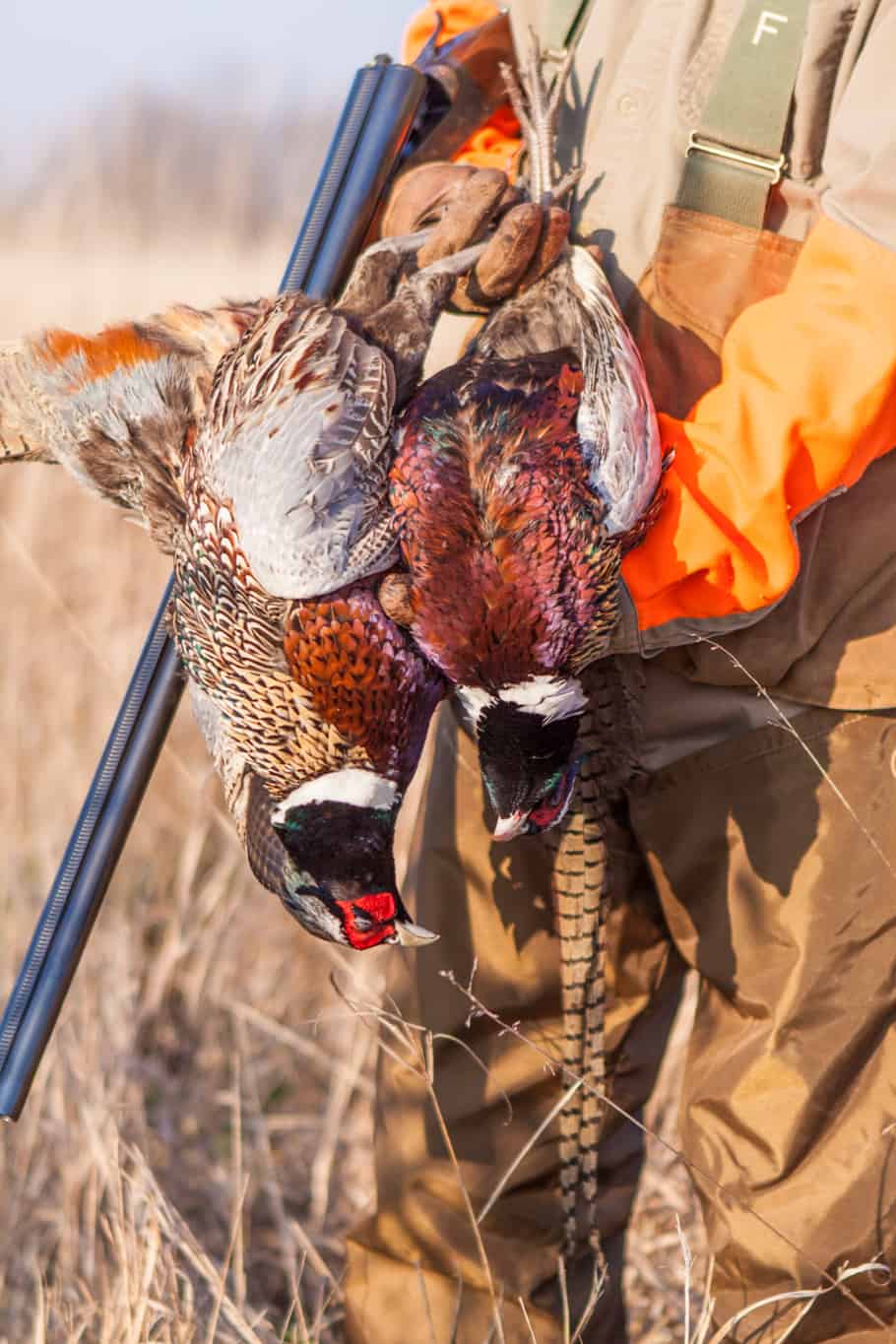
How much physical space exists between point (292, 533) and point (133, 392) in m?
0.52

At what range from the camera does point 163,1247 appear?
8.49 ft

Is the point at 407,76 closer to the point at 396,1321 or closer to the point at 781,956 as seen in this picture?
the point at 781,956

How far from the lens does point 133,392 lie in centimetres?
→ 198

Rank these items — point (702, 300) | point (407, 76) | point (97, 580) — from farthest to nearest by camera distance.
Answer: point (97, 580) < point (407, 76) < point (702, 300)

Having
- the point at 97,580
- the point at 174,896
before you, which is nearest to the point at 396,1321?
the point at 174,896

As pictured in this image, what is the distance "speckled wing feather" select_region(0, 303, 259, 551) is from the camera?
198cm

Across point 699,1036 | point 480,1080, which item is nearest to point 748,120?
point 699,1036

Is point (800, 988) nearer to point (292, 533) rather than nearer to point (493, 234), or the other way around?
point (292, 533)

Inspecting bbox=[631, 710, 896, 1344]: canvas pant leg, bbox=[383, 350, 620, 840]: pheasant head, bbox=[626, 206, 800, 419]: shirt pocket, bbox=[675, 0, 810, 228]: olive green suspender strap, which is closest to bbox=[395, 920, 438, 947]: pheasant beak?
bbox=[383, 350, 620, 840]: pheasant head

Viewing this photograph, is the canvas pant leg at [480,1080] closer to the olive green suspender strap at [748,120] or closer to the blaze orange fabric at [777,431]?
the blaze orange fabric at [777,431]

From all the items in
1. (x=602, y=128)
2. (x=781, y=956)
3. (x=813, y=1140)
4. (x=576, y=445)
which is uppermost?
(x=602, y=128)

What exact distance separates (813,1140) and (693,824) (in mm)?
650

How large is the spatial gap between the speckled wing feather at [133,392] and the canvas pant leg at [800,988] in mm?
1113

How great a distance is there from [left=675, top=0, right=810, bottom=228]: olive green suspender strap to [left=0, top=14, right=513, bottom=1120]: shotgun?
67 cm
